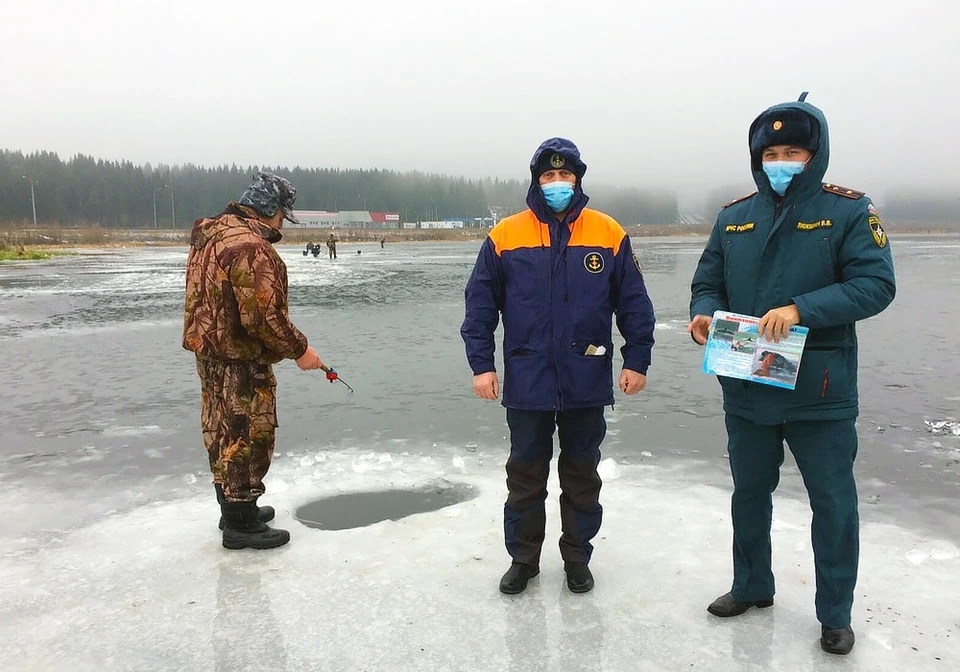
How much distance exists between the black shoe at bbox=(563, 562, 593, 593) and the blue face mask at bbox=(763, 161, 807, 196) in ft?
6.45

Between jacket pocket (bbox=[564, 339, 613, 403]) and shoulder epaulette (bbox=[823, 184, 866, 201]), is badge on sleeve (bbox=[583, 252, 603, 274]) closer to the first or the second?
jacket pocket (bbox=[564, 339, 613, 403])

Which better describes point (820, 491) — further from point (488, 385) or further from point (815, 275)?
point (488, 385)

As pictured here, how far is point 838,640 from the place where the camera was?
2627 mm

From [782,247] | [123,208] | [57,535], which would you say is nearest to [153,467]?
[57,535]

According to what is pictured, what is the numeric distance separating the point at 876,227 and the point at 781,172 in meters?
0.42

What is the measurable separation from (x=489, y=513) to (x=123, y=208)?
538ft

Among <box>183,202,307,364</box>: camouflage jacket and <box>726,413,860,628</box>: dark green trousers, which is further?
<box>183,202,307,364</box>: camouflage jacket

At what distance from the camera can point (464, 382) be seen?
822cm

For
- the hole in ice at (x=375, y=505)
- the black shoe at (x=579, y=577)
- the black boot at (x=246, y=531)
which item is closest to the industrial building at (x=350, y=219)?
the hole in ice at (x=375, y=505)

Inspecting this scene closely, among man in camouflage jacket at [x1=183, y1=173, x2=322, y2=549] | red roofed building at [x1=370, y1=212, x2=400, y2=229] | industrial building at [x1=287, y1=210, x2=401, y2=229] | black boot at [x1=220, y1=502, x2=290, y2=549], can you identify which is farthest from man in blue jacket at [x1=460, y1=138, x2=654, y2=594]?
red roofed building at [x1=370, y1=212, x2=400, y2=229]

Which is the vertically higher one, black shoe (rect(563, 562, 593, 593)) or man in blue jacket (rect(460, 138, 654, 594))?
man in blue jacket (rect(460, 138, 654, 594))

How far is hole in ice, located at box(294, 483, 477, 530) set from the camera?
161 inches

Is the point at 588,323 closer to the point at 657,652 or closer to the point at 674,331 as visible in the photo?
the point at 657,652

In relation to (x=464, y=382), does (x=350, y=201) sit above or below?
above
